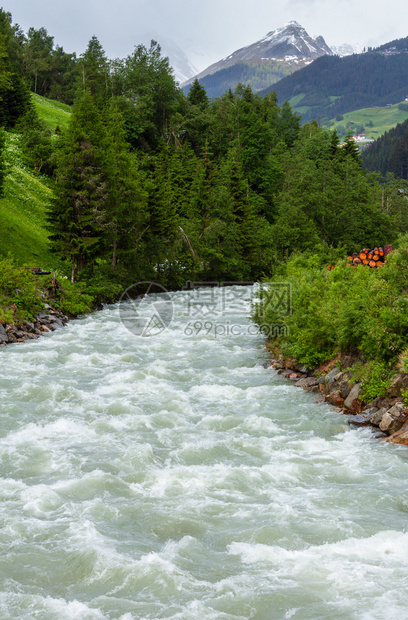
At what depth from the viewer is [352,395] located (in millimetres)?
15719

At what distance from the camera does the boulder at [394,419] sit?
539 inches

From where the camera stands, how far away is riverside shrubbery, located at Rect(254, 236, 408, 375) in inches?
607

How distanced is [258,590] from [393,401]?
7736 mm

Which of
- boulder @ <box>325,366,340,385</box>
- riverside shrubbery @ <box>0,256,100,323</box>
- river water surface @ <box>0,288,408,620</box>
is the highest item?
riverside shrubbery @ <box>0,256,100,323</box>

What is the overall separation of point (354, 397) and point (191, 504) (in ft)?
22.5

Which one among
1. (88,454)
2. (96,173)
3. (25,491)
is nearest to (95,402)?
(88,454)

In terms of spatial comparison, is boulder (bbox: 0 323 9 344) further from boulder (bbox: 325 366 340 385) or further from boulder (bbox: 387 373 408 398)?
boulder (bbox: 387 373 408 398)

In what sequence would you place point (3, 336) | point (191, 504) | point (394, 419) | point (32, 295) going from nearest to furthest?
point (191, 504) < point (394, 419) < point (3, 336) < point (32, 295)

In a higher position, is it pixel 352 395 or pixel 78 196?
pixel 78 196

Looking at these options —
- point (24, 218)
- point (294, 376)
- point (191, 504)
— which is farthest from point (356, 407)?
point (24, 218)

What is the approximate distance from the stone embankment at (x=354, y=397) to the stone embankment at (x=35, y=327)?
10837mm

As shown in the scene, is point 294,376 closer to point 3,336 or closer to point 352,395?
point 352,395

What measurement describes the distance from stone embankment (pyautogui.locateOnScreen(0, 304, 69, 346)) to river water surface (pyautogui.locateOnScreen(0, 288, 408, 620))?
4380 millimetres

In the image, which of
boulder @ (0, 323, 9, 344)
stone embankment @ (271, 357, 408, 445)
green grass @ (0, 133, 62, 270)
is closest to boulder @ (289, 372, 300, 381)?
stone embankment @ (271, 357, 408, 445)
